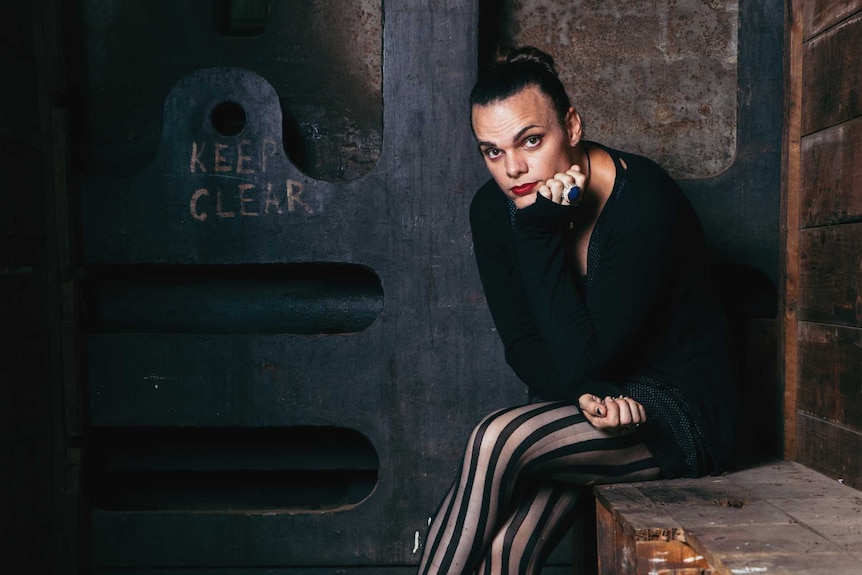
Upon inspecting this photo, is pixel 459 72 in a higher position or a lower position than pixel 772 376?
higher

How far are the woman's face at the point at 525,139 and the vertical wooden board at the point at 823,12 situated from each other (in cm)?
59

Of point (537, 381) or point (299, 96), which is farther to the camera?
point (299, 96)

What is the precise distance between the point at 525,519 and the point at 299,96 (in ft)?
4.21

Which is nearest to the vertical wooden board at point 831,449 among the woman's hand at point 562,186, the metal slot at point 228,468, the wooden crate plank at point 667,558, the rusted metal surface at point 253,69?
the wooden crate plank at point 667,558

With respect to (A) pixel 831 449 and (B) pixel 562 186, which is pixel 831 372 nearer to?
(A) pixel 831 449

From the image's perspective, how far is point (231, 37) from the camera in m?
2.26

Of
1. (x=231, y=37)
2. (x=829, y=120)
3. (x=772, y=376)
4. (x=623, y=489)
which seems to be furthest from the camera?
(x=231, y=37)

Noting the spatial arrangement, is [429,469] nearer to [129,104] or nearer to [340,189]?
[340,189]

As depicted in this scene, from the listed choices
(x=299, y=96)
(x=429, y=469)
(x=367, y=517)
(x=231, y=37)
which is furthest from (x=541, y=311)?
(x=231, y=37)

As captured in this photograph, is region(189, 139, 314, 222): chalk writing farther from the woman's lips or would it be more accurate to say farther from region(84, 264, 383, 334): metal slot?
the woman's lips

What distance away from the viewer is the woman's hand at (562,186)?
1.71 m

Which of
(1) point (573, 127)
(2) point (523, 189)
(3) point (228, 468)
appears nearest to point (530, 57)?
(1) point (573, 127)

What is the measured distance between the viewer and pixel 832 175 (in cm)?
179

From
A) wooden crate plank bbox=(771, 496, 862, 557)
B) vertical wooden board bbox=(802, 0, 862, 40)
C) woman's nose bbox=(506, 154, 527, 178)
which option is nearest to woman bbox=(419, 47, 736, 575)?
woman's nose bbox=(506, 154, 527, 178)
